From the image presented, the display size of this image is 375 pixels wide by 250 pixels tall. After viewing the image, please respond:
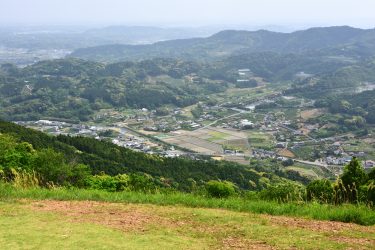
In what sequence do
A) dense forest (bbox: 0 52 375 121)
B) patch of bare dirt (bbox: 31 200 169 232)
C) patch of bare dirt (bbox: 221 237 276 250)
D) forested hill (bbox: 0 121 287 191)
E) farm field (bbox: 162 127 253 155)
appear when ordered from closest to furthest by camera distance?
1. patch of bare dirt (bbox: 221 237 276 250)
2. patch of bare dirt (bbox: 31 200 169 232)
3. forested hill (bbox: 0 121 287 191)
4. farm field (bbox: 162 127 253 155)
5. dense forest (bbox: 0 52 375 121)

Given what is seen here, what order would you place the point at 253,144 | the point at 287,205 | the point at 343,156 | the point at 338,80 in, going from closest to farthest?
Result: the point at 287,205 → the point at 343,156 → the point at 253,144 → the point at 338,80

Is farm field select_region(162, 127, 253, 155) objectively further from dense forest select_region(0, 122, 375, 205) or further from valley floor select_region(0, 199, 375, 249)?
valley floor select_region(0, 199, 375, 249)

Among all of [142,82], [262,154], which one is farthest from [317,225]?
[142,82]

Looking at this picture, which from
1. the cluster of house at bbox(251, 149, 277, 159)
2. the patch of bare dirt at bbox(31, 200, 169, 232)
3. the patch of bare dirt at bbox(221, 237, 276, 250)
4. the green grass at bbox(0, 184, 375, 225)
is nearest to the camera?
the patch of bare dirt at bbox(221, 237, 276, 250)

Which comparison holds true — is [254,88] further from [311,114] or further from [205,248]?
[205,248]

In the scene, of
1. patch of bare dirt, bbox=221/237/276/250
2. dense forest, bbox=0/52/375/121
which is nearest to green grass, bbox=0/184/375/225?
patch of bare dirt, bbox=221/237/276/250

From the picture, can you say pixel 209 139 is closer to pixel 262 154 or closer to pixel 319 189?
pixel 262 154

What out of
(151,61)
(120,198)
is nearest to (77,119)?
(151,61)
